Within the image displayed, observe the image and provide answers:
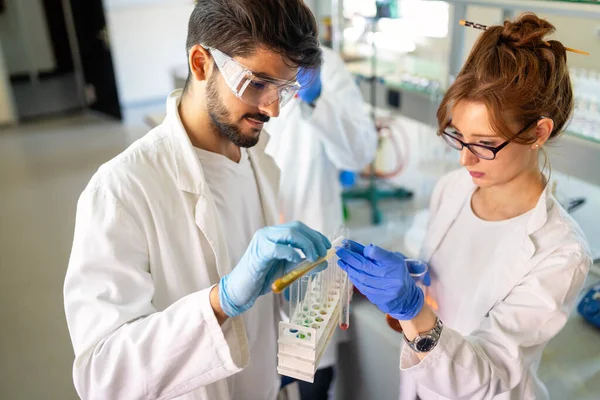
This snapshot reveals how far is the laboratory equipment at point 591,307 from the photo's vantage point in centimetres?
166

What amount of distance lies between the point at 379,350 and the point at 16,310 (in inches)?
106

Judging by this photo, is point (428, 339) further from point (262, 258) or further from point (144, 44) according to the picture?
point (144, 44)

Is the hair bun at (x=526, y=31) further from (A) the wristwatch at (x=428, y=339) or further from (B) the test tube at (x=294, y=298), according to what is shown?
(B) the test tube at (x=294, y=298)

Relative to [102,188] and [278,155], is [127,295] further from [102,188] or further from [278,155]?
[278,155]

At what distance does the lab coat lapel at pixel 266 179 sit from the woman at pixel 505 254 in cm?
41

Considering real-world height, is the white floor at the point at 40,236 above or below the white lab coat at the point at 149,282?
below

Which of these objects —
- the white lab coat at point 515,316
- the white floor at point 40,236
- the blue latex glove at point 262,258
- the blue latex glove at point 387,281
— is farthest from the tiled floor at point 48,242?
the blue latex glove at point 262,258

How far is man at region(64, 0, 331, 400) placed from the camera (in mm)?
1103

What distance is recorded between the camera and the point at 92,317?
1.11 metres

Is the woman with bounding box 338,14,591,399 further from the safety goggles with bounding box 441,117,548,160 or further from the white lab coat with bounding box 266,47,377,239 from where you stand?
the white lab coat with bounding box 266,47,377,239

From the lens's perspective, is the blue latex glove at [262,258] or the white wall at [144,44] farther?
the white wall at [144,44]

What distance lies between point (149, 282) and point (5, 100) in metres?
6.62

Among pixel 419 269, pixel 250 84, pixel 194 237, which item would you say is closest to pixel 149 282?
pixel 194 237

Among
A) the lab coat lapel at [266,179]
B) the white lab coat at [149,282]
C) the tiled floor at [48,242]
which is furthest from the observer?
the tiled floor at [48,242]
